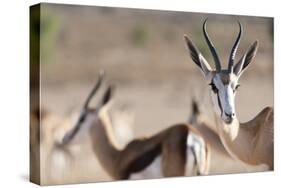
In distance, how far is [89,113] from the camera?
20.3 feet

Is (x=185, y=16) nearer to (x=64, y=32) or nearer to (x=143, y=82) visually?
(x=143, y=82)

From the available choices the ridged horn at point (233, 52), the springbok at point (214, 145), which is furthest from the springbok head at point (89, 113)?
the ridged horn at point (233, 52)

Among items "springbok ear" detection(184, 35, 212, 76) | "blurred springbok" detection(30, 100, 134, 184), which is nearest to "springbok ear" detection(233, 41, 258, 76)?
"springbok ear" detection(184, 35, 212, 76)

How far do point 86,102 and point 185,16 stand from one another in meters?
1.22

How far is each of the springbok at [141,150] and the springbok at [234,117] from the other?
0.36 metres

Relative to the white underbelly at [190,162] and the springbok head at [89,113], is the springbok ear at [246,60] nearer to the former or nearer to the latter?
the white underbelly at [190,162]

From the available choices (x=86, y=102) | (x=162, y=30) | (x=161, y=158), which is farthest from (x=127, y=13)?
(x=161, y=158)

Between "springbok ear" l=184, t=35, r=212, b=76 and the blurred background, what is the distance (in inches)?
1.7

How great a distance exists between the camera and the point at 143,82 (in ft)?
20.9

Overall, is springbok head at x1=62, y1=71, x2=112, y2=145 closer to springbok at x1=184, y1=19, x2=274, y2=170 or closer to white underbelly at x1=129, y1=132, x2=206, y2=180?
white underbelly at x1=129, y1=132, x2=206, y2=180

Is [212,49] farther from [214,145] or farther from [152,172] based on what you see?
[152,172]

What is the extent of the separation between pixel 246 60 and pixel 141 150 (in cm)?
135

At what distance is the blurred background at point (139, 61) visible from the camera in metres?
6.01

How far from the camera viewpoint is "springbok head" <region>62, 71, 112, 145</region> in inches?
242
